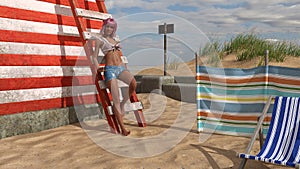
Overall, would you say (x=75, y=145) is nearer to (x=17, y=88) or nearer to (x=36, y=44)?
(x=17, y=88)

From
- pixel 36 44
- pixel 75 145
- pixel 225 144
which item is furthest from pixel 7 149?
pixel 225 144

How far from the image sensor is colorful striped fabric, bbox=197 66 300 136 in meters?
5.13

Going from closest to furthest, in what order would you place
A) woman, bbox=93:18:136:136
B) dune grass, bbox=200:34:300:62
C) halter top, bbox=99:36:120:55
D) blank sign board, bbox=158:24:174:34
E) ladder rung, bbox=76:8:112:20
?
woman, bbox=93:18:136:136 < halter top, bbox=99:36:120:55 < ladder rung, bbox=76:8:112:20 < blank sign board, bbox=158:24:174:34 < dune grass, bbox=200:34:300:62

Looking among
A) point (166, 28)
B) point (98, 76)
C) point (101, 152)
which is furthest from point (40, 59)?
point (166, 28)

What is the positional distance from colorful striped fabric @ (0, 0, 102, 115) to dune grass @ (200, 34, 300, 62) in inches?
474

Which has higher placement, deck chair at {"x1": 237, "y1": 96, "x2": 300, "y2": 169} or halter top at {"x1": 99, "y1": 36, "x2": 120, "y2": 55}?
halter top at {"x1": 99, "y1": 36, "x2": 120, "y2": 55}

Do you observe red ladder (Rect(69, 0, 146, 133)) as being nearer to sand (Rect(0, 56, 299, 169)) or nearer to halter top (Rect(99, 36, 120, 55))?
sand (Rect(0, 56, 299, 169))

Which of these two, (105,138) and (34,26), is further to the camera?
(34,26)

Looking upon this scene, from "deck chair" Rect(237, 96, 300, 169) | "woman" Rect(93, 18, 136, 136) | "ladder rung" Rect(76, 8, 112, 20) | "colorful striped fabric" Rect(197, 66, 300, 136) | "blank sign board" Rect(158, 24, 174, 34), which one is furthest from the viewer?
"blank sign board" Rect(158, 24, 174, 34)

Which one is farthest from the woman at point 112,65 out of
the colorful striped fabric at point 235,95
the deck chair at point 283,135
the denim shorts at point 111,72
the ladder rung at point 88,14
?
the deck chair at point 283,135

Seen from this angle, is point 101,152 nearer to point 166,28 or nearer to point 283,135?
→ point 283,135

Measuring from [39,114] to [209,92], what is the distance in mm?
3095

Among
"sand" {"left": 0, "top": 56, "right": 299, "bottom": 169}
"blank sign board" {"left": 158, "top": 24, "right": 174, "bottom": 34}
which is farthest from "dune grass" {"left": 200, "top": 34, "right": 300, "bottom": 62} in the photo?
"sand" {"left": 0, "top": 56, "right": 299, "bottom": 169}

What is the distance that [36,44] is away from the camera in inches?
223
